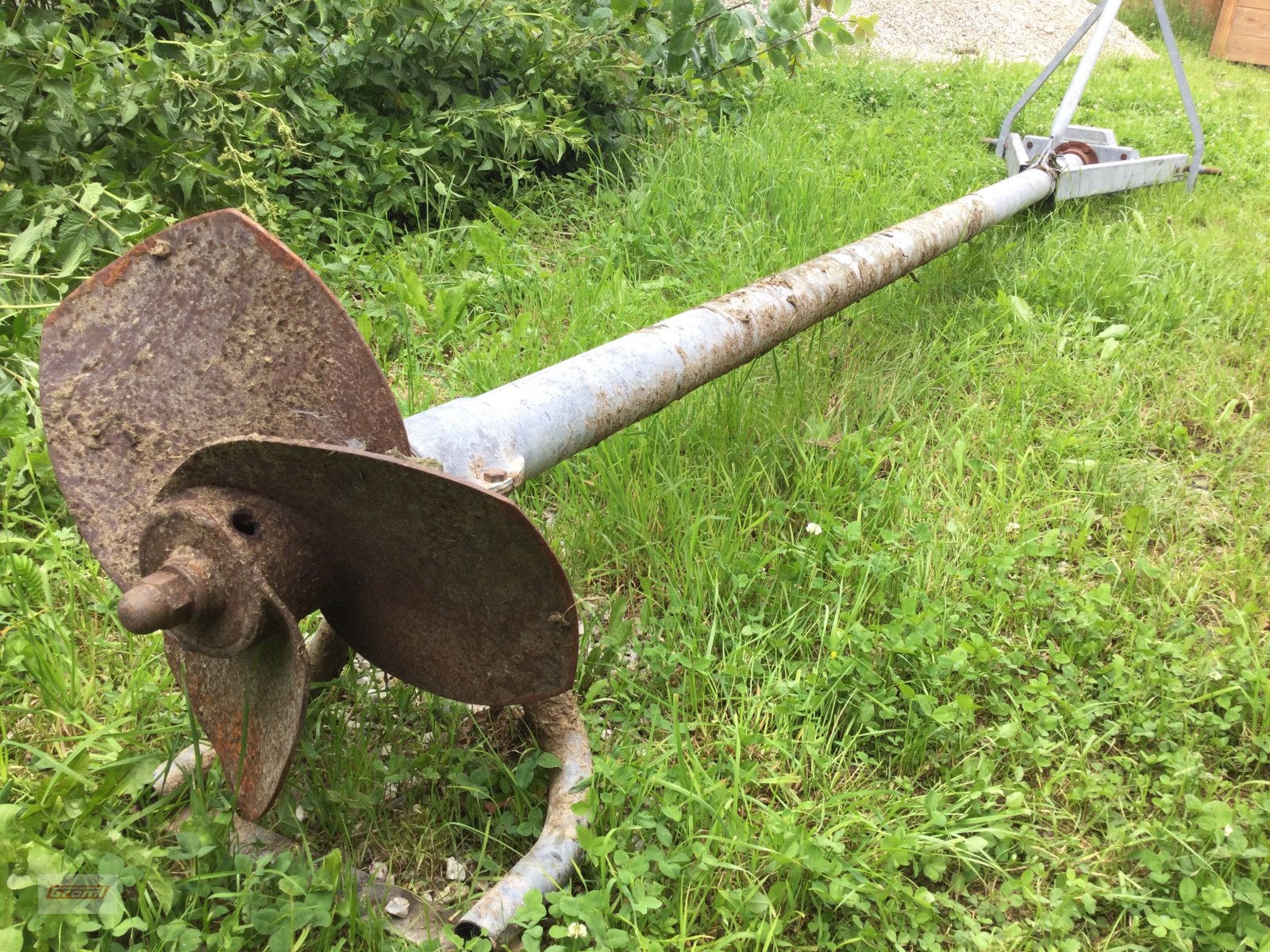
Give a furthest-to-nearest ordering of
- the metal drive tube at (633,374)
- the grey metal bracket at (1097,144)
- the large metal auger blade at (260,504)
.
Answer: the grey metal bracket at (1097,144) → the metal drive tube at (633,374) → the large metal auger blade at (260,504)

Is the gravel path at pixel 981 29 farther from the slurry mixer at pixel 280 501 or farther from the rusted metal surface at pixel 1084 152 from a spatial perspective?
the slurry mixer at pixel 280 501

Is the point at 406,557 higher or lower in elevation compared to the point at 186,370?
lower

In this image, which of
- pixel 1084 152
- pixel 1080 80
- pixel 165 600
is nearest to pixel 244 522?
pixel 165 600

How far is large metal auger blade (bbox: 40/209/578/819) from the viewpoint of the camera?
3.74 ft

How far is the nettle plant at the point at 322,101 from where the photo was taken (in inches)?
104

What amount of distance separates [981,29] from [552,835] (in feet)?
36.3

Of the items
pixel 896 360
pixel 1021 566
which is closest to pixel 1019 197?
pixel 896 360

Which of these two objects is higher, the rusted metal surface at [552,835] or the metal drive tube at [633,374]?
the metal drive tube at [633,374]

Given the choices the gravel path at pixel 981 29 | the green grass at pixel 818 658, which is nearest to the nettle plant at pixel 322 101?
the green grass at pixel 818 658

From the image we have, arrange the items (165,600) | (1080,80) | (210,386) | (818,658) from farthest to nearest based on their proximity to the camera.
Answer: (1080,80) < (818,658) < (210,386) < (165,600)

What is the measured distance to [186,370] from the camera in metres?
1.29

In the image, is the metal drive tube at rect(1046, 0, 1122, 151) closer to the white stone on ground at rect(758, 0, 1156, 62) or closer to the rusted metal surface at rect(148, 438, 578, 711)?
the white stone on ground at rect(758, 0, 1156, 62)

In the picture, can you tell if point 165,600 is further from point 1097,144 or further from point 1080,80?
point 1097,144

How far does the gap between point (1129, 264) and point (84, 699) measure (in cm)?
404
